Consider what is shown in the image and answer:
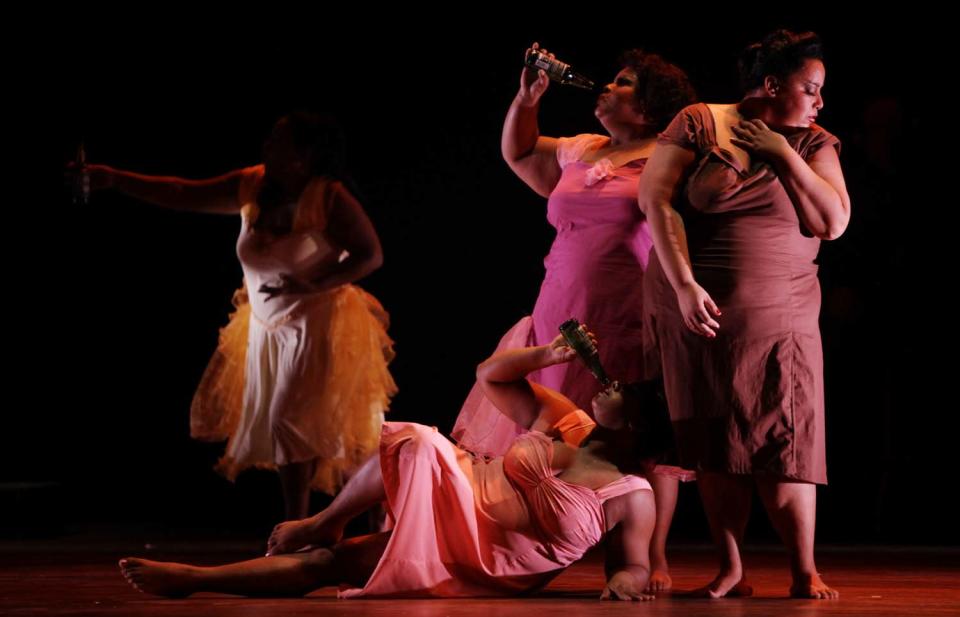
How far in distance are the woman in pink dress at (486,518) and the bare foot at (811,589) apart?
1.09 feet

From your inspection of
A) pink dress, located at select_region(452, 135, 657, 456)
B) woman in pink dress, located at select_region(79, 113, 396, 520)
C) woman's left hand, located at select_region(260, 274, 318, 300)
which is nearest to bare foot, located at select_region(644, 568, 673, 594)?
pink dress, located at select_region(452, 135, 657, 456)

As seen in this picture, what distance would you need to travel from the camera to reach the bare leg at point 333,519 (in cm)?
310

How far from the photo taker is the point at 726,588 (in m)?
3.29

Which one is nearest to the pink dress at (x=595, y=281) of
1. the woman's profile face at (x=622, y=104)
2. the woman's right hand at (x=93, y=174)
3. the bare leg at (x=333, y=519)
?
the woman's profile face at (x=622, y=104)

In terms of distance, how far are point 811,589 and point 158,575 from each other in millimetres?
1347

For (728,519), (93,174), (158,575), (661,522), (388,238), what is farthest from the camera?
(388,238)

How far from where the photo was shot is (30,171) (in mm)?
5891

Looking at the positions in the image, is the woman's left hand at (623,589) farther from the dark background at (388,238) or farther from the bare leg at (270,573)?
the dark background at (388,238)

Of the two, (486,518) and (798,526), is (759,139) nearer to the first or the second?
(798,526)

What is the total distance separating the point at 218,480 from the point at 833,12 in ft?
9.63

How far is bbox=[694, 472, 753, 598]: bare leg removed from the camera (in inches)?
130

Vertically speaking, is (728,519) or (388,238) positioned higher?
(388,238)

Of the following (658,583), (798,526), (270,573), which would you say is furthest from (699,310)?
(270,573)

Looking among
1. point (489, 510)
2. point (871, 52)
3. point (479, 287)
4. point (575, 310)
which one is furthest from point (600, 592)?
point (871, 52)
